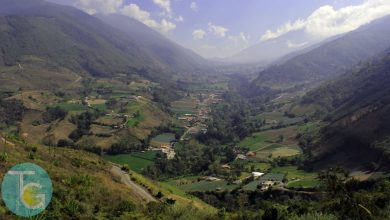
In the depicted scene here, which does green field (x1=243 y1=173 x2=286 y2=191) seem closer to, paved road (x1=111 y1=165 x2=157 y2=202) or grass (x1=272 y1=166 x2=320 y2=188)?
grass (x1=272 y1=166 x2=320 y2=188)

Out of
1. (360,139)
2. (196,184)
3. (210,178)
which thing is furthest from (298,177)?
(196,184)

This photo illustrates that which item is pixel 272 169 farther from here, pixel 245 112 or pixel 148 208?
pixel 245 112

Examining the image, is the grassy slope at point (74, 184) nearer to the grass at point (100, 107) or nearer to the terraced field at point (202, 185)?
the terraced field at point (202, 185)

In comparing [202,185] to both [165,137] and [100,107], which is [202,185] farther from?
[100,107]

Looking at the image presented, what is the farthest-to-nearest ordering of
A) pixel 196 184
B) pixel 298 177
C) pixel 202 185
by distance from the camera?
pixel 196 184 < pixel 202 185 < pixel 298 177

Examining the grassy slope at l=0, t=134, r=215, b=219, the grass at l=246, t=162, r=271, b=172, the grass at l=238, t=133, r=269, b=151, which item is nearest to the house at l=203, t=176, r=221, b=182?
the grass at l=246, t=162, r=271, b=172

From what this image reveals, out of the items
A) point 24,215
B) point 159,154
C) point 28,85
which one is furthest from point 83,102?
point 24,215
